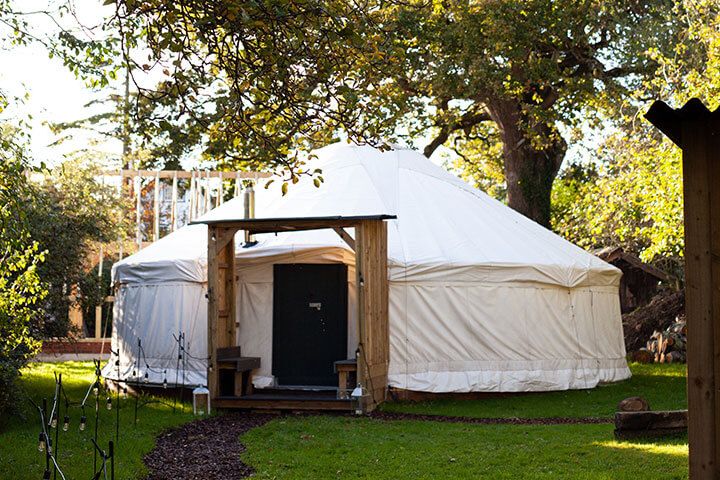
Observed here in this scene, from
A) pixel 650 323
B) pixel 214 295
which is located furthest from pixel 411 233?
pixel 650 323

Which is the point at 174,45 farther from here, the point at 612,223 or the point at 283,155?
the point at 612,223

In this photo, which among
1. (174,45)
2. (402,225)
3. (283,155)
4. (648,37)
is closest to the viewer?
(174,45)

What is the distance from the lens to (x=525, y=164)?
1784cm

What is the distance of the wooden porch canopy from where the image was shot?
10.2m

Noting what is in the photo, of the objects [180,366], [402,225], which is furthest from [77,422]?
A: [402,225]

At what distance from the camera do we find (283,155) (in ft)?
15.4

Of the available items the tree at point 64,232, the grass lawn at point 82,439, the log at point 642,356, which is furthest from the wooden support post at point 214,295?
the log at point 642,356

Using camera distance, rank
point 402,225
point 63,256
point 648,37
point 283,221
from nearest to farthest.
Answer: point 283,221 < point 402,225 < point 63,256 < point 648,37

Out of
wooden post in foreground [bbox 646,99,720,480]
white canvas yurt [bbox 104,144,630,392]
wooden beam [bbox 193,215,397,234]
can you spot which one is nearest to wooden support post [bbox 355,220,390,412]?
wooden beam [bbox 193,215,397,234]

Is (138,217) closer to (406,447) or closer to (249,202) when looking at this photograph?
(249,202)

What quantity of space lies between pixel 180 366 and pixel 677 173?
6.44m

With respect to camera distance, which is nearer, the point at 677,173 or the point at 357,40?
the point at 357,40

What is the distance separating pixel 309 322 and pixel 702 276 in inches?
326

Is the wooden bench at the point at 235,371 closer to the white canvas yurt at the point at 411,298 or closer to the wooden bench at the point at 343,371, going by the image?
the white canvas yurt at the point at 411,298
